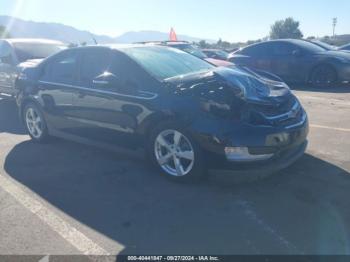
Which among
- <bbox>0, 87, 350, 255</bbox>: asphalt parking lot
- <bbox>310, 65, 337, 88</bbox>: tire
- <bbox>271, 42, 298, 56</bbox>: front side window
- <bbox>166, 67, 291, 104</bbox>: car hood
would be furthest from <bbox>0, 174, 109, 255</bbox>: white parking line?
<bbox>271, 42, 298, 56</bbox>: front side window

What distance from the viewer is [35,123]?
6758 mm

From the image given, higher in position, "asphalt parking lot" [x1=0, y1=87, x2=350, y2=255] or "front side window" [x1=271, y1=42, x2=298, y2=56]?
"front side window" [x1=271, y1=42, x2=298, y2=56]

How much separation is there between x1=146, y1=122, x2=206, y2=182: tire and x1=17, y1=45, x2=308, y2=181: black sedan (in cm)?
1

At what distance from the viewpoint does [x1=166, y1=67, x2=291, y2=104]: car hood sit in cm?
452

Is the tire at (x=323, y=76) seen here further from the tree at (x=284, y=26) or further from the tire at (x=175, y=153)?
the tree at (x=284, y=26)

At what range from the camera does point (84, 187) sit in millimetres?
4770

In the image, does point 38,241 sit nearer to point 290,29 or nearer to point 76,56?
point 76,56

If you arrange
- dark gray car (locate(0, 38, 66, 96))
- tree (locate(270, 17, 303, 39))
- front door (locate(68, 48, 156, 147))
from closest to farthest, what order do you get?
front door (locate(68, 48, 156, 147))
dark gray car (locate(0, 38, 66, 96))
tree (locate(270, 17, 303, 39))

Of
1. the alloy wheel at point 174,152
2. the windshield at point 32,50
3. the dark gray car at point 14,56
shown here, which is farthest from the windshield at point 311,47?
the alloy wheel at point 174,152

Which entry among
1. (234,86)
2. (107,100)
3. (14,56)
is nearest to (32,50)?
(14,56)

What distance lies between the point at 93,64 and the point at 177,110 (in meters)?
1.77

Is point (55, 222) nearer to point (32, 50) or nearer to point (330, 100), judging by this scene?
point (330, 100)

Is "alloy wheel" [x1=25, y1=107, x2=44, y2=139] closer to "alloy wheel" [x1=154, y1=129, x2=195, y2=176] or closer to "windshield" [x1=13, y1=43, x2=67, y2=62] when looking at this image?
"alloy wheel" [x1=154, y1=129, x2=195, y2=176]

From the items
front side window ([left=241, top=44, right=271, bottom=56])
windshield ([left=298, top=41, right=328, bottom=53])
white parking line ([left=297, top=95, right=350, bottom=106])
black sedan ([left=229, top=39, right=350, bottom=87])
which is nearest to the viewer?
white parking line ([left=297, top=95, right=350, bottom=106])
